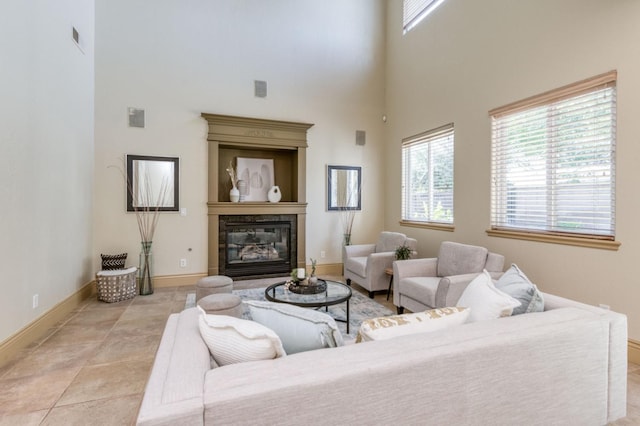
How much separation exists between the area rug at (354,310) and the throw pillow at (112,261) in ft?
3.58

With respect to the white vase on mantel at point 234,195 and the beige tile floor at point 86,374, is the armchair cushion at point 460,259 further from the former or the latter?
the white vase on mantel at point 234,195

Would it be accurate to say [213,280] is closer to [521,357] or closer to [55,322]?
[55,322]

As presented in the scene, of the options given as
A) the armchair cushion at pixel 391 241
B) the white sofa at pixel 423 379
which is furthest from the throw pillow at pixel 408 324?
the armchair cushion at pixel 391 241

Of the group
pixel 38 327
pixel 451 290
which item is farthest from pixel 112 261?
pixel 451 290

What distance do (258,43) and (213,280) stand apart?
3.94 meters

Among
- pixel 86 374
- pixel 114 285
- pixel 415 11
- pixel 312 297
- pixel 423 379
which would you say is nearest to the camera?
pixel 423 379

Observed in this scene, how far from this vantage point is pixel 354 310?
3.62 meters

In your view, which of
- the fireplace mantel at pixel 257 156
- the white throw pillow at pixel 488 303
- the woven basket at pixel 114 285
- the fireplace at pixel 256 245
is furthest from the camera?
the fireplace at pixel 256 245

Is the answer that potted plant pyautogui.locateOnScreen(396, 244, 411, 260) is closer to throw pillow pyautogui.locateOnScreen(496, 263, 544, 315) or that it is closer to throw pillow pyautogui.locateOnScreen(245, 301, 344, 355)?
throw pillow pyautogui.locateOnScreen(496, 263, 544, 315)

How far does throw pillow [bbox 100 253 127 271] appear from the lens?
4.20 m

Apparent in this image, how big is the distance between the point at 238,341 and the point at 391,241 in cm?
376

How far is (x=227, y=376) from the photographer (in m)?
0.91

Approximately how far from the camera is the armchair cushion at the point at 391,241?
4.42 meters

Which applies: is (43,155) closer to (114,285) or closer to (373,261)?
(114,285)
